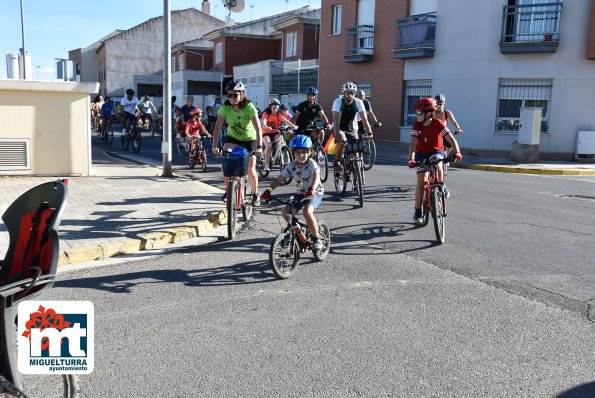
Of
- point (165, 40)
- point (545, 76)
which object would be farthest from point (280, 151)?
point (545, 76)

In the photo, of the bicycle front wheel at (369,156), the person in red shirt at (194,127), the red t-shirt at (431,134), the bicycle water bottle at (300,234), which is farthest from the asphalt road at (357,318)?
the person in red shirt at (194,127)

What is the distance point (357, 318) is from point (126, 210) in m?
5.17

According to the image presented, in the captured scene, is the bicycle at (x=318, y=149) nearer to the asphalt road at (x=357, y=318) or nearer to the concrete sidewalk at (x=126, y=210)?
the concrete sidewalk at (x=126, y=210)

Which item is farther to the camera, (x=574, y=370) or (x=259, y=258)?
(x=259, y=258)

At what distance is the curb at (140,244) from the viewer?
6.52 meters

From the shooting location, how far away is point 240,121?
850cm

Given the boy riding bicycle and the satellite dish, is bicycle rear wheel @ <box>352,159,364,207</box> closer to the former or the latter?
the boy riding bicycle

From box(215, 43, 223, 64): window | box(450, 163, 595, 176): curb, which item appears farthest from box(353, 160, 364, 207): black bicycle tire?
box(215, 43, 223, 64): window

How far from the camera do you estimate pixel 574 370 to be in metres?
4.00

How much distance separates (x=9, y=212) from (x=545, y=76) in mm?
21126

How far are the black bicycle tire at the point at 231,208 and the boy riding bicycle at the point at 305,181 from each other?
128 centimetres

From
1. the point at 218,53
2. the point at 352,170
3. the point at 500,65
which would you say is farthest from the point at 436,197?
the point at 218,53

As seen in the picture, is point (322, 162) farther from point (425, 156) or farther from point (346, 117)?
point (425, 156)

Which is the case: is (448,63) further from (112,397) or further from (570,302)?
(112,397)
